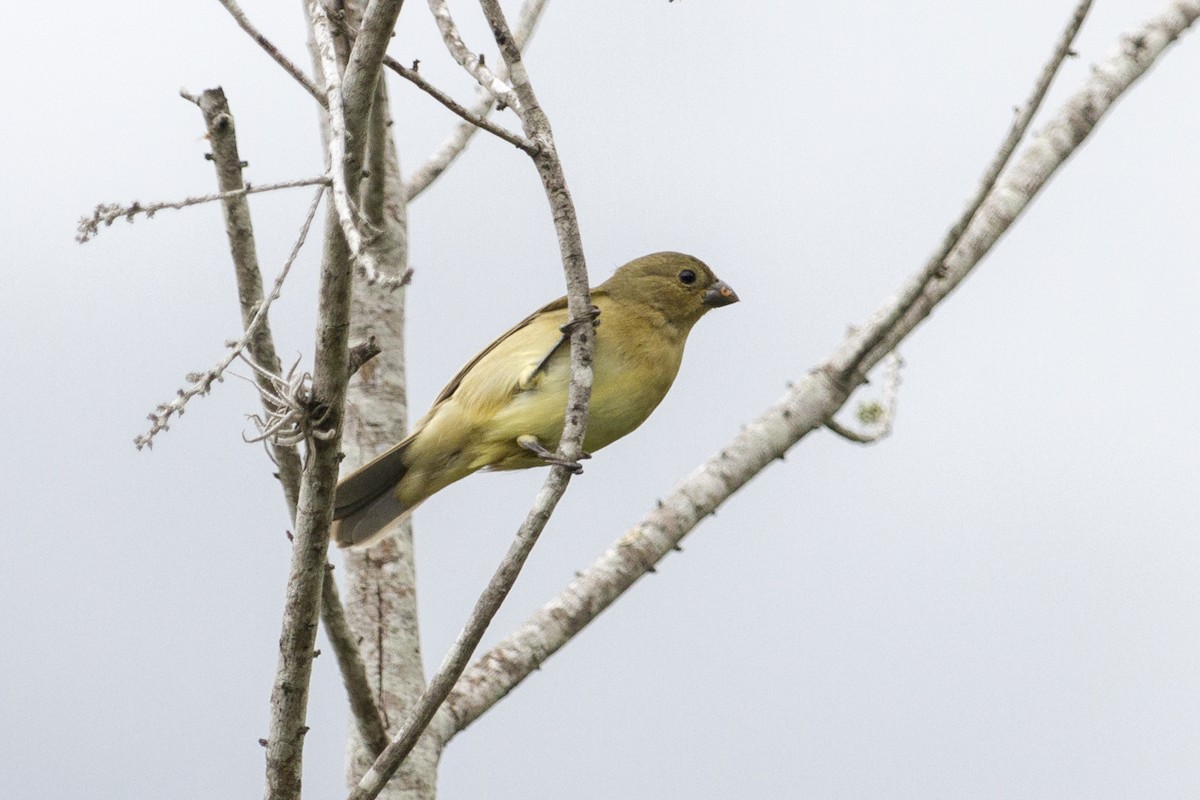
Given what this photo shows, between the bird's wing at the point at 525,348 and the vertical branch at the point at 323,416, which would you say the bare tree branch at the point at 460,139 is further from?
the vertical branch at the point at 323,416

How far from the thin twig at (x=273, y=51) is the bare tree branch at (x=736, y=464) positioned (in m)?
2.34

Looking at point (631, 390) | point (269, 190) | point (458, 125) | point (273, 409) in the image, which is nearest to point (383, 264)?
point (458, 125)

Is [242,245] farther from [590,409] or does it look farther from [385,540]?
[385,540]

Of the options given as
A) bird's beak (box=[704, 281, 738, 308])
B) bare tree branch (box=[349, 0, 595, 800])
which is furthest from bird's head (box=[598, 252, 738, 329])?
bare tree branch (box=[349, 0, 595, 800])

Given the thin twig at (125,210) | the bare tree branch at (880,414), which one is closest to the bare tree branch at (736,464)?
the bare tree branch at (880,414)

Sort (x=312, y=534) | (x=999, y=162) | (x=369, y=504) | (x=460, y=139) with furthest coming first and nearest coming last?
(x=460, y=139) → (x=369, y=504) → (x=999, y=162) → (x=312, y=534)

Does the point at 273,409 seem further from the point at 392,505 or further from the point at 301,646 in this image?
the point at 392,505

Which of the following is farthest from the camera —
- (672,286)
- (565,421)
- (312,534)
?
(672,286)

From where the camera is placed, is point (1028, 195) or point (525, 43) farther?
point (525, 43)

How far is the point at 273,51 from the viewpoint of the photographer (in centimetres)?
397

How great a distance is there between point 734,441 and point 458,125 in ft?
6.85

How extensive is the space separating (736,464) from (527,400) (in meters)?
1.19

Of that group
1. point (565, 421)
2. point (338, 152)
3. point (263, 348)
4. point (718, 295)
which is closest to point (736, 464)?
point (718, 295)

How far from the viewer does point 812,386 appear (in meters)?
5.91
